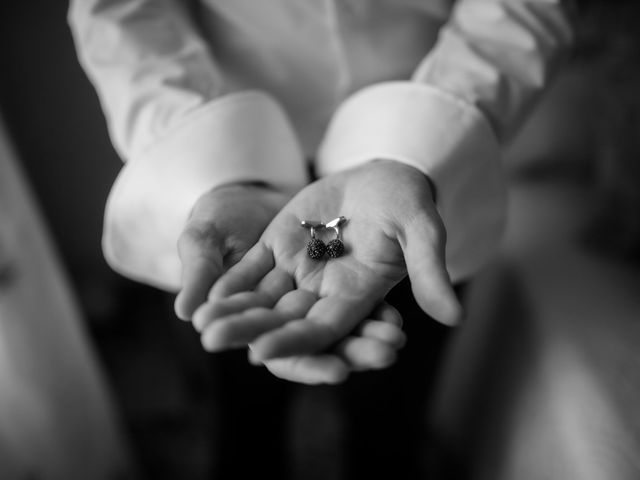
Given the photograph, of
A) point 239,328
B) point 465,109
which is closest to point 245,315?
point 239,328

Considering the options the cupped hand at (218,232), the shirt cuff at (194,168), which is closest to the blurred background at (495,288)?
the shirt cuff at (194,168)

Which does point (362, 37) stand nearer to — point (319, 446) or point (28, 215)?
point (28, 215)

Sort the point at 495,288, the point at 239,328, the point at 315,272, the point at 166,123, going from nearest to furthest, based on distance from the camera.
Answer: the point at 239,328, the point at 315,272, the point at 166,123, the point at 495,288

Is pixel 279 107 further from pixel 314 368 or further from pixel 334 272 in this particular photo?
pixel 314 368

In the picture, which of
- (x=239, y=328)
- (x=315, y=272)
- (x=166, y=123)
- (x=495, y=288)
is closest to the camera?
(x=239, y=328)

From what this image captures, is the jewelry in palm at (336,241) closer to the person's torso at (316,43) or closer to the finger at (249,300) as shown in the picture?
the finger at (249,300)

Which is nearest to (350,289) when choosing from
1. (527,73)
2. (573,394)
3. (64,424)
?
(527,73)

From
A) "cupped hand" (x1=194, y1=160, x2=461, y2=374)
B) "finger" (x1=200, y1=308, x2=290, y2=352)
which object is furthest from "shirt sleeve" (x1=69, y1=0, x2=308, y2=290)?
"finger" (x1=200, y1=308, x2=290, y2=352)

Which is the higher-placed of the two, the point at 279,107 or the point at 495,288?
the point at 279,107

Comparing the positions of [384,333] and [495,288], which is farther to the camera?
[495,288]
